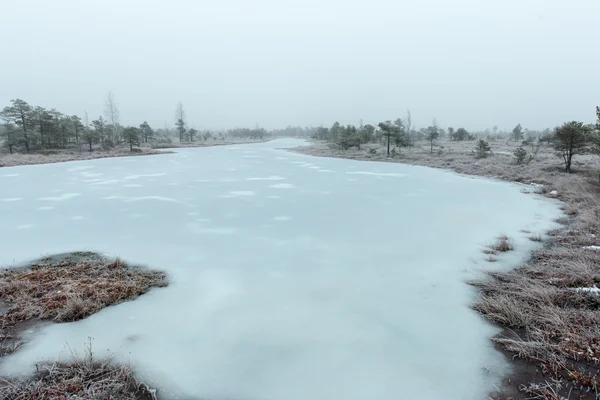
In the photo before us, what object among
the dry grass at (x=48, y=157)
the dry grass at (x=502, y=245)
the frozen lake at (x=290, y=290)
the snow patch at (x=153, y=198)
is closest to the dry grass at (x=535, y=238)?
the frozen lake at (x=290, y=290)

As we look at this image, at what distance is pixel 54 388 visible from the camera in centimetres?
243

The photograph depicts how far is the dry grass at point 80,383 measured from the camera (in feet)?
7.80

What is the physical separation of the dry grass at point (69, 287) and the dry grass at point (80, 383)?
3.32 feet

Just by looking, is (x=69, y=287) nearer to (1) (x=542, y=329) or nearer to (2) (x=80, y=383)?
(2) (x=80, y=383)

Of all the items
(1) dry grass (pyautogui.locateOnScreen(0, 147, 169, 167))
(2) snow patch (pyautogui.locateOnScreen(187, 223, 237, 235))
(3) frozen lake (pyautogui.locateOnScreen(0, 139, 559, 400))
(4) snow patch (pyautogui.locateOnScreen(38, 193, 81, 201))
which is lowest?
(3) frozen lake (pyautogui.locateOnScreen(0, 139, 559, 400))

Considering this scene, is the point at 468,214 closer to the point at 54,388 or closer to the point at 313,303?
the point at 313,303

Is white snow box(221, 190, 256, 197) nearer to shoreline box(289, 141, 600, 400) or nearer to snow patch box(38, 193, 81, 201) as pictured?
snow patch box(38, 193, 81, 201)

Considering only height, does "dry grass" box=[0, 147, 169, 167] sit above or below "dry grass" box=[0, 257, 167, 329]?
above

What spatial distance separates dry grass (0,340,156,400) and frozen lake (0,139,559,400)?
0.17 metres

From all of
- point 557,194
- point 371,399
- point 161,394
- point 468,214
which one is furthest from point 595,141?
point 161,394

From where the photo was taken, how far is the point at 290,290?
4.22 metres

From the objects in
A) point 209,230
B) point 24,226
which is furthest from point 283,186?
point 24,226

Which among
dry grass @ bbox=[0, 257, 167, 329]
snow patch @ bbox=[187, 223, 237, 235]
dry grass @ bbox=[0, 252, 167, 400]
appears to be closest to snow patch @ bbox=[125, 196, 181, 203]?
snow patch @ bbox=[187, 223, 237, 235]

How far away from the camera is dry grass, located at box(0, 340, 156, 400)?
93.7 inches
